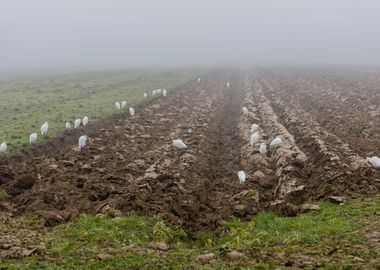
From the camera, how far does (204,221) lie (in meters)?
14.0

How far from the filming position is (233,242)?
38.3ft

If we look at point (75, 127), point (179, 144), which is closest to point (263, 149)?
point (179, 144)

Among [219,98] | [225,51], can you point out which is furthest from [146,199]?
[225,51]

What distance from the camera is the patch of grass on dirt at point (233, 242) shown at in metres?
9.95

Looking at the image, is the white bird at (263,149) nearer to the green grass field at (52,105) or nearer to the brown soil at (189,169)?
the brown soil at (189,169)

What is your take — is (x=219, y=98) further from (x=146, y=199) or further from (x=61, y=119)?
(x=146, y=199)

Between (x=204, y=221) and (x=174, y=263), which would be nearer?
(x=174, y=263)

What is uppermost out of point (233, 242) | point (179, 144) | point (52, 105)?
point (179, 144)

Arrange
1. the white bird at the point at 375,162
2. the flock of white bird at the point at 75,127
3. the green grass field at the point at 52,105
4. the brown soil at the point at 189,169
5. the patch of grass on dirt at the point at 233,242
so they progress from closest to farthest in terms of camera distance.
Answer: the patch of grass on dirt at the point at 233,242 < the brown soil at the point at 189,169 < the white bird at the point at 375,162 < the flock of white bird at the point at 75,127 < the green grass field at the point at 52,105

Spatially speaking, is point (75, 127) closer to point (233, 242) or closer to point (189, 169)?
point (189, 169)

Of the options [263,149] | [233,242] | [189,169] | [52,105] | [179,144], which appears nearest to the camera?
[233,242]

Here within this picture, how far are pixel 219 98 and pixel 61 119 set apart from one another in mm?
14138

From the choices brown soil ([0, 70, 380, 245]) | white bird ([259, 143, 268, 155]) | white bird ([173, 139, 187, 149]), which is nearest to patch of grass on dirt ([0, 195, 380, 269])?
brown soil ([0, 70, 380, 245])

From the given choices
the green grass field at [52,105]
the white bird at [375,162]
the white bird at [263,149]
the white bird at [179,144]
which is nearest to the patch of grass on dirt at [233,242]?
the white bird at [375,162]
